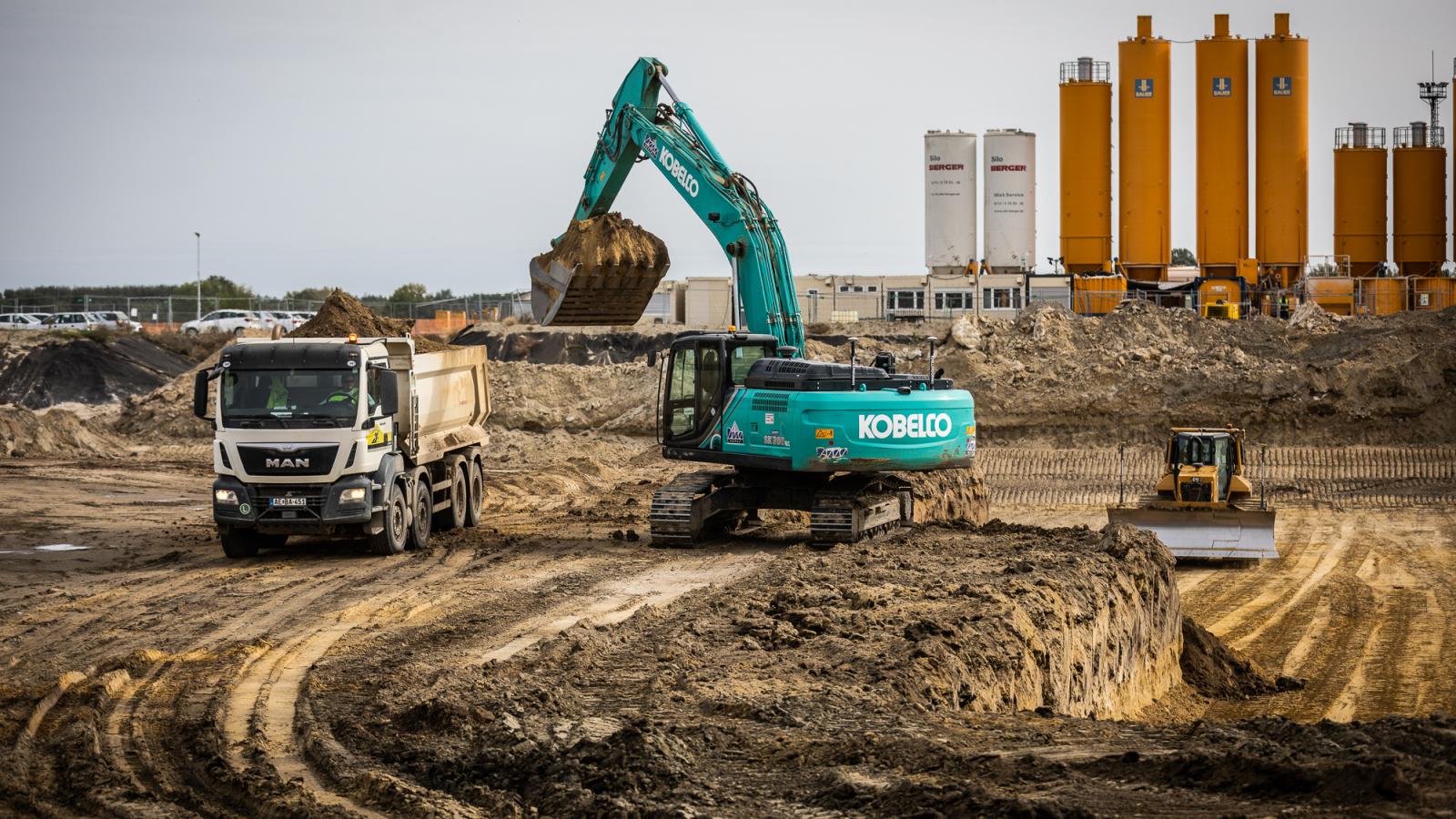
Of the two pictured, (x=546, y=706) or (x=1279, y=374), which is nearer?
(x=546, y=706)

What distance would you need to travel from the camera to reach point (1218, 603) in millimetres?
17609

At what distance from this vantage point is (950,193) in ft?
160

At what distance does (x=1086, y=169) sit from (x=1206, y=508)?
28383 millimetres

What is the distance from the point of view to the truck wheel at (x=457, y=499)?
19.2m

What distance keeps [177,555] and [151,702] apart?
7826 mm

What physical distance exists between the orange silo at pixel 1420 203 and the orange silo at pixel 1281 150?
3816 mm

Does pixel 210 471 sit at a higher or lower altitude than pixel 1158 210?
lower

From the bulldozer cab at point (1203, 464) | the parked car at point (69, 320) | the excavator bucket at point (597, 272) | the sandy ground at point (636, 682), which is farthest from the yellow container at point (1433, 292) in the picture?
the parked car at point (69, 320)

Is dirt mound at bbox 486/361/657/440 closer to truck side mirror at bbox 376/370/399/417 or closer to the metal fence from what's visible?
the metal fence

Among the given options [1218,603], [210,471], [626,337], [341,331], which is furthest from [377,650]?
[626,337]

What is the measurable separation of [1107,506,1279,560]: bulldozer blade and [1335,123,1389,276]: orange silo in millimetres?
31416

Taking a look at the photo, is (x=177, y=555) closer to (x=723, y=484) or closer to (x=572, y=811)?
(x=723, y=484)

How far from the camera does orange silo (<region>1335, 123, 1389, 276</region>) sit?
4778 cm

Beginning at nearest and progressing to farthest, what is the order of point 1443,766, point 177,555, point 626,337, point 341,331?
point 1443,766 → point 177,555 → point 341,331 → point 626,337
